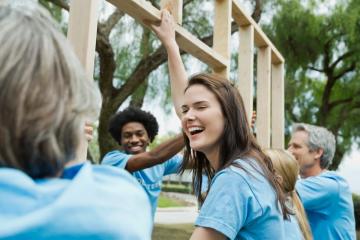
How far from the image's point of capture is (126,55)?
25.4ft

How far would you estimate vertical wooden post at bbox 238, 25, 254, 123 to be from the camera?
2.83 metres

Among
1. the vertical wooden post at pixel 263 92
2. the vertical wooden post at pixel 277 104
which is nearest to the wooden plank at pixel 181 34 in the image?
the vertical wooden post at pixel 263 92

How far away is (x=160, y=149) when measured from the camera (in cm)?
228

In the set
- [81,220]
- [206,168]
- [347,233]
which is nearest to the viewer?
[81,220]

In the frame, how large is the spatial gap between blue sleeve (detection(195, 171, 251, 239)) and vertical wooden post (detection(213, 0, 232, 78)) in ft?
4.45

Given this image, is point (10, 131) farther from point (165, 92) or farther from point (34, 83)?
point (165, 92)

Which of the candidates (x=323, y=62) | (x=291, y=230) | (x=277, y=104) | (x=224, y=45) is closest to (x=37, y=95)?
(x=291, y=230)

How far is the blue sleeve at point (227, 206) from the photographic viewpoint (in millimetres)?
1203

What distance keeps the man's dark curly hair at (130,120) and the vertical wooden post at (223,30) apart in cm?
80

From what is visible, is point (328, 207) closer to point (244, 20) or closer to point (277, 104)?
point (244, 20)

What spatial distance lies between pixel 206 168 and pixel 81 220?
1.09 m

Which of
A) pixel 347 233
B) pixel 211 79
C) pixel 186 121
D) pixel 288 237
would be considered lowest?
pixel 347 233

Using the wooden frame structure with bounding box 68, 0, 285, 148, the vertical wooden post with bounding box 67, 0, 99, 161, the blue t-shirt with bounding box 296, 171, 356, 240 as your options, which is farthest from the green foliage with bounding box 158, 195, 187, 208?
the vertical wooden post with bounding box 67, 0, 99, 161

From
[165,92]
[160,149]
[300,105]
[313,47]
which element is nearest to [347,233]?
[160,149]
